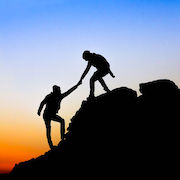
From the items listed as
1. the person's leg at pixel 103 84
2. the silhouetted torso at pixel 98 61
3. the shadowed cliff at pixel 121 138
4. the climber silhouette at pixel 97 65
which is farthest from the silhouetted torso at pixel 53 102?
the silhouetted torso at pixel 98 61

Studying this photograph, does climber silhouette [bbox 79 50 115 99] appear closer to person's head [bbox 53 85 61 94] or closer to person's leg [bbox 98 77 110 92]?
person's leg [bbox 98 77 110 92]

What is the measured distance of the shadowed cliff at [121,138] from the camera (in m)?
13.8

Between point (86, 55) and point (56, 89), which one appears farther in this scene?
point (86, 55)

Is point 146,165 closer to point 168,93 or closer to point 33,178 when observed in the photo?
point 168,93

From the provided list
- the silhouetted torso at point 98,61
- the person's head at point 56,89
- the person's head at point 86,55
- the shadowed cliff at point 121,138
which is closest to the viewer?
the shadowed cliff at point 121,138

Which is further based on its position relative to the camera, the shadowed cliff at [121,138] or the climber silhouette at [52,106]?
the climber silhouette at [52,106]

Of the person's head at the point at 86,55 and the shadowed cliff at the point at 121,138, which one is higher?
the person's head at the point at 86,55

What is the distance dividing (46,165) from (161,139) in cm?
711

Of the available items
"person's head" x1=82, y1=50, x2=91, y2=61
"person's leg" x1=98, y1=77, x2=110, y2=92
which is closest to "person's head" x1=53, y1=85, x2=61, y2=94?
"person's head" x1=82, y1=50, x2=91, y2=61

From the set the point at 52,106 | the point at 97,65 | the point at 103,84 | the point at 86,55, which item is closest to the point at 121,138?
the point at 103,84

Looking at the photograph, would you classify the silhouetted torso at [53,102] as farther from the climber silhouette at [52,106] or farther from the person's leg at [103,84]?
the person's leg at [103,84]

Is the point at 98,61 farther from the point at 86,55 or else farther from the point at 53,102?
the point at 53,102

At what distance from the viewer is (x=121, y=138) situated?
1496 centimetres

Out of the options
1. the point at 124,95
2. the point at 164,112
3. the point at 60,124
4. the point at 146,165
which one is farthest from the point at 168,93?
the point at 60,124
